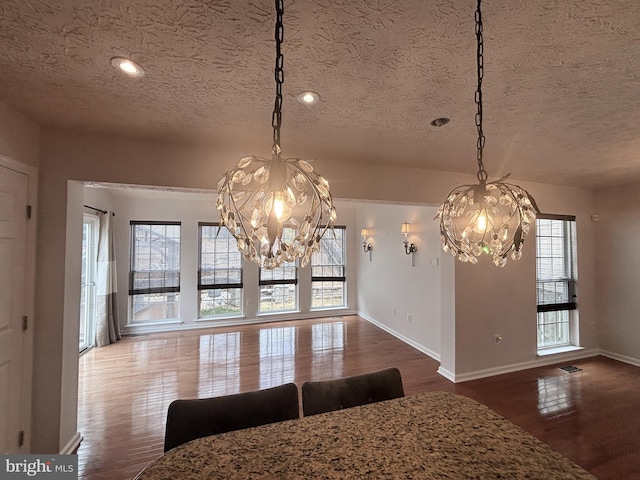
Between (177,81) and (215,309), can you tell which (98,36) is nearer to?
(177,81)

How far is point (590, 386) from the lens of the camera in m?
3.19

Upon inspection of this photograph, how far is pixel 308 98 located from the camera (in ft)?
5.41

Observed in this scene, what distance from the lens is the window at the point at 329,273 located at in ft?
21.1

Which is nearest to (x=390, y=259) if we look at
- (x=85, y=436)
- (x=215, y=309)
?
(x=215, y=309)

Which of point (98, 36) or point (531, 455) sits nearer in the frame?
point (531, 455)

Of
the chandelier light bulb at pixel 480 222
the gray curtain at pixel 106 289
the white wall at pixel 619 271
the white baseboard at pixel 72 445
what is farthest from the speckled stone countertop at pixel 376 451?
the gray curtain at pixel 106 289

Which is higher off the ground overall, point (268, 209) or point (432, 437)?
point (268, 209)

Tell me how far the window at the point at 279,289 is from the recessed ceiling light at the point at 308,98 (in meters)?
4.58

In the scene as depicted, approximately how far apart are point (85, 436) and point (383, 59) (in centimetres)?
365

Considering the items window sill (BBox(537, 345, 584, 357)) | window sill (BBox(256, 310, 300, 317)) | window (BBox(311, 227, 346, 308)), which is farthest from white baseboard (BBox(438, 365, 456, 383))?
window sill (BBox(256, 310, 300, 317))

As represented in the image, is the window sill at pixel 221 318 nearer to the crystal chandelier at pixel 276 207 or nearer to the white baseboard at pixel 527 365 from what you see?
the white baseboard at pixel 527 365

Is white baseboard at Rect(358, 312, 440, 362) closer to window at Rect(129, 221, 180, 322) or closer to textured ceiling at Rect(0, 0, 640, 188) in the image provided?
textured ceiling at Rect(0, 0, 640, 188)

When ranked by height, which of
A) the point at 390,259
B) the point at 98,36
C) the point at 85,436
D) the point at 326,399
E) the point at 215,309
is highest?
the point at 98,36

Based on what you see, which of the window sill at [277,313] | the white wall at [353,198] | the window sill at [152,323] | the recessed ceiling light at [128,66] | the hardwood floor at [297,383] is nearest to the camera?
the recessed ceiling light at [128,66]
